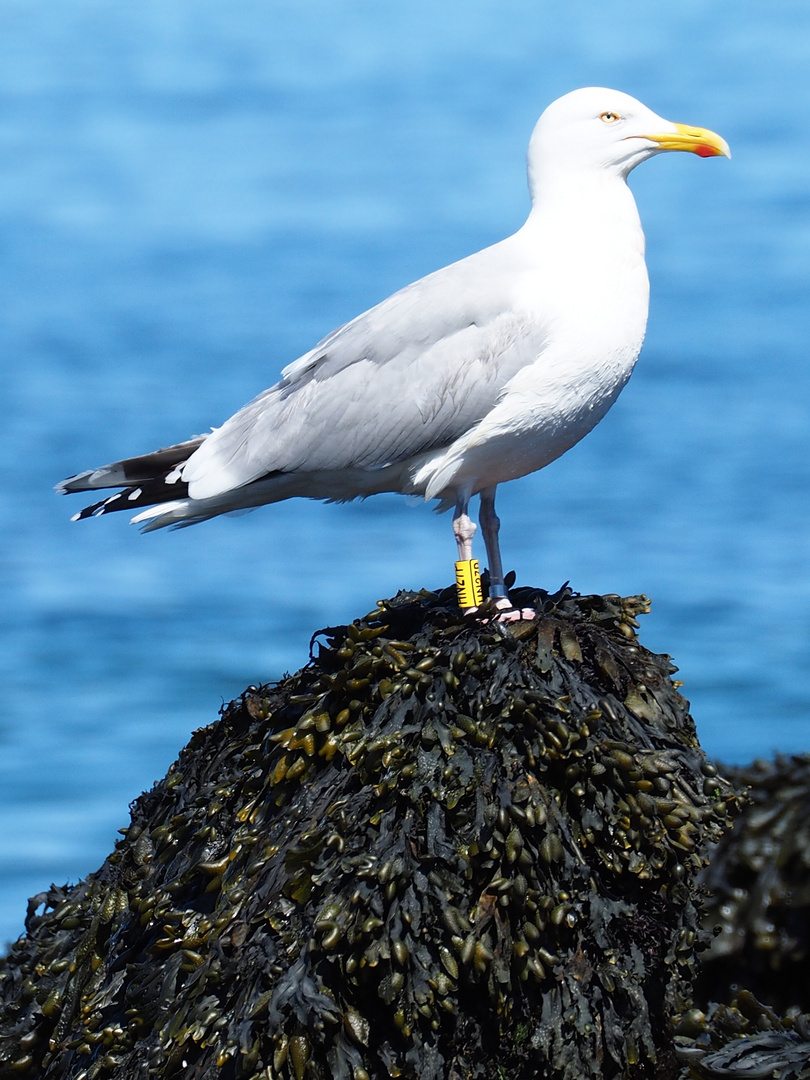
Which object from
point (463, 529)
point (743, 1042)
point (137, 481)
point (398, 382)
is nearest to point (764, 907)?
point (743, 1042)

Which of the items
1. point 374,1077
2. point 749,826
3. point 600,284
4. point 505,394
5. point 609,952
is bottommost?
point 374,1077

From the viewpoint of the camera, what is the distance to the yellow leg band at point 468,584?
16.1ft

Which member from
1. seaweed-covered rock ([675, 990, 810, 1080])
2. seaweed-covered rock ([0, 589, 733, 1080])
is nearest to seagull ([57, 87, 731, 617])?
seaweed-covered rock ([0, 589, 733, 1080])

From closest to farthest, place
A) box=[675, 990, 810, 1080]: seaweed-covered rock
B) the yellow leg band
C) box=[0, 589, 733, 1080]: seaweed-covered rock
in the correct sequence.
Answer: box=[675, 990, 810, 1080]: seaweed-covered rock, box=[0, 589, 733, 1080]: seaweed-covered rock, the yellow leg band

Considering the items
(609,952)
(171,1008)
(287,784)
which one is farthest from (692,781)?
(171,1008)

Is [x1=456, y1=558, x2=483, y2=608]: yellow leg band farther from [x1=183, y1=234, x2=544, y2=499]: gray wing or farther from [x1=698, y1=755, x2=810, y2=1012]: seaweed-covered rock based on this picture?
[x1=698, y1=755, x2=810, y2=1012]: seaweed-covered rock

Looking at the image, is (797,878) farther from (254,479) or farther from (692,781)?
(254,479)

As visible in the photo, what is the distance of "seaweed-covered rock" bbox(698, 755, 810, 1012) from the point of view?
3.94m

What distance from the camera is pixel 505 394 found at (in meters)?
5.04

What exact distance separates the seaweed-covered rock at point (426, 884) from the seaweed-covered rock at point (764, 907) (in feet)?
0.26

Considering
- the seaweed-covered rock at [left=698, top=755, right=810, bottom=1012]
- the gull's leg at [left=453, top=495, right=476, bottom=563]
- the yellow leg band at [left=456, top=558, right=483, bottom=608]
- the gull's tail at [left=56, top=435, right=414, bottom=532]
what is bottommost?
the seaweed-covered rock at [left=698, top=755, right=810, bottom=1012]

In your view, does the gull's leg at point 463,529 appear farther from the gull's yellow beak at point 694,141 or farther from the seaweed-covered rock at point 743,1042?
the seaweed-covered rock at point 743,1042

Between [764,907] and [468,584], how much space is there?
1.59m

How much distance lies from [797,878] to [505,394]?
2.06m
